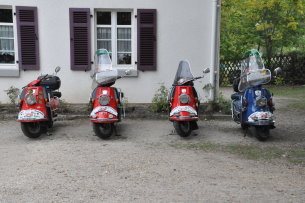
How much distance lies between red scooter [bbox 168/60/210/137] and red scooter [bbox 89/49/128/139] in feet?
3.48

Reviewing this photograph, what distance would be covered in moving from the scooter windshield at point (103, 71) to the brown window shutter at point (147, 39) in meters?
2.22

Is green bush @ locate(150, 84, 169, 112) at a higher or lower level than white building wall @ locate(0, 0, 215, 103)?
lower

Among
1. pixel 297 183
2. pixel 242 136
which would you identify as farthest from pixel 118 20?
pixel 297 183

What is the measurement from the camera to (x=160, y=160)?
5.25m

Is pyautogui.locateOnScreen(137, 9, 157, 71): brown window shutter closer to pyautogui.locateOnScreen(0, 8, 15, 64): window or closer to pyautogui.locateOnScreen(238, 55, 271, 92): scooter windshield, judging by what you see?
pyautogui.locateOnScreen(238, 55, 271, 92): scooter windshield

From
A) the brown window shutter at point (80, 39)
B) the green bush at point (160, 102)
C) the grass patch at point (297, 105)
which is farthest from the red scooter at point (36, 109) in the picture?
the grass patch at point (297, 105)

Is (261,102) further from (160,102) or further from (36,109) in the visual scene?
(36,109)

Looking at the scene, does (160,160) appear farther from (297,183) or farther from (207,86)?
(207,86)

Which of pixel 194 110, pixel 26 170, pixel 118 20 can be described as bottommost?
pixel 26 170

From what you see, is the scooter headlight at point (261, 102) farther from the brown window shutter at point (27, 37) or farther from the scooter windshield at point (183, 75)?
the brown window shutter at point (27, 37)

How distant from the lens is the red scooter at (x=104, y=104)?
6.26 metres

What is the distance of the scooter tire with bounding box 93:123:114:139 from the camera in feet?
20.9

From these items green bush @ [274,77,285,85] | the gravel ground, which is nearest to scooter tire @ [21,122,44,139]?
the gravel ground

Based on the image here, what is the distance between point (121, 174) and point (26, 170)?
1.35 metres
